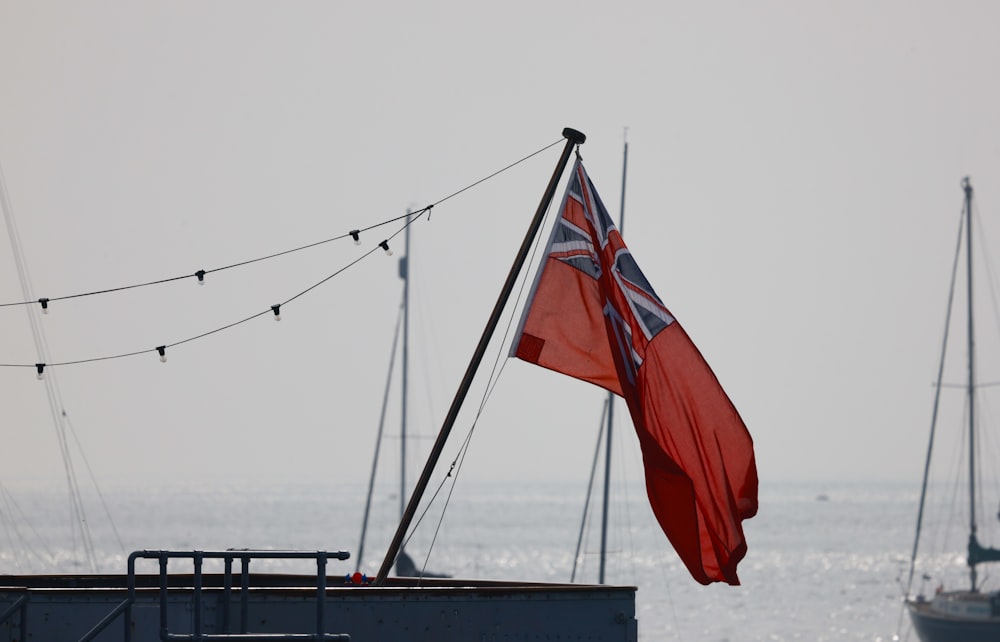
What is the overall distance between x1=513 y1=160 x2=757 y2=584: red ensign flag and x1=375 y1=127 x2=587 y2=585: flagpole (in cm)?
21

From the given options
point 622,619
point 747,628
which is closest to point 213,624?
point 622,619

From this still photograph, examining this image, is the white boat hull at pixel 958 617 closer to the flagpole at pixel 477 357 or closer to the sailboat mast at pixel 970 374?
the sailboat mast at pixel 970 374

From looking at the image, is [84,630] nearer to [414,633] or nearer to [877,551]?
[414,633]

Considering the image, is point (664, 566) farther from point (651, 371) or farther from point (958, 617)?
point (651, 371)

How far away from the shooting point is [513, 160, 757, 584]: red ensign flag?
15.8 meters

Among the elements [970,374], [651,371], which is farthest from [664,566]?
[651,371]

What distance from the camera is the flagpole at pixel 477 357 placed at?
613 inches

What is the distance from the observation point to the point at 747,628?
74938mm

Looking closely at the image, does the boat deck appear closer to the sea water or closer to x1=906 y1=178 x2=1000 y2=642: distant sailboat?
the sea water

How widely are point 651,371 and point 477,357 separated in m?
1.58

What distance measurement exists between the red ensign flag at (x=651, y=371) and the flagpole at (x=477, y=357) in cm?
21

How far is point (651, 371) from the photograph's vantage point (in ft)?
53.4

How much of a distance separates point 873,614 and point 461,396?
2854 inches

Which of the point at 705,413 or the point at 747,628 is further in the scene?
the point at 747,628
